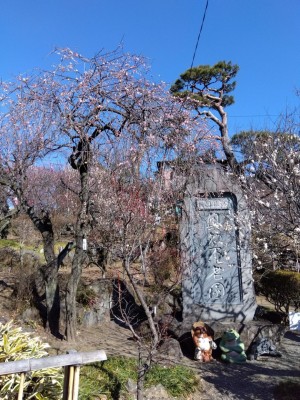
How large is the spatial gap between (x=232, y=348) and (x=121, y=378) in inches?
106

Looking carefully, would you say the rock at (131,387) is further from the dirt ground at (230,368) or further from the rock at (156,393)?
the dirt ground at (230,368)

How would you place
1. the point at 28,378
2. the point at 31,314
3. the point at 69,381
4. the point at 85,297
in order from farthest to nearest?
the point at 85,297 → the point at 31,314 → the point at 28,378 → the point at 69,381

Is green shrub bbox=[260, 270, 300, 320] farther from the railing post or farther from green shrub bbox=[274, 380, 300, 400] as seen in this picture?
the railing post

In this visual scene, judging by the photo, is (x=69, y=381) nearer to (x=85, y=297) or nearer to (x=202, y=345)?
(x=202, y=345)

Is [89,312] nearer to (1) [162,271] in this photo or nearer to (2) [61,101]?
(1) [162,271]

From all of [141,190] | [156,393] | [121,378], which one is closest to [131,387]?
[121,378]

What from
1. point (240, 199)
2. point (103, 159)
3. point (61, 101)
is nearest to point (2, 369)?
point (61, 101)

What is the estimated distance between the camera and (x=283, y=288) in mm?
8836

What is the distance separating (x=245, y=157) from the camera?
9.02 m

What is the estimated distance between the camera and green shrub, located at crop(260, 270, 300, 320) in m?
8.59

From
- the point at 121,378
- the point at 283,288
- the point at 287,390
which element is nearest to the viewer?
the point at 121,378

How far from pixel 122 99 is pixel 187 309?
14.3ft

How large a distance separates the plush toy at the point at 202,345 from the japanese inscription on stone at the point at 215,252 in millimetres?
1145

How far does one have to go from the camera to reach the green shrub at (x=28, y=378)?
3113 mm
